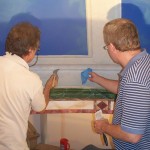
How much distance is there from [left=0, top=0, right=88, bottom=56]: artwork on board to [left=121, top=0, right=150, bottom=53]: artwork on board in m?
0.26

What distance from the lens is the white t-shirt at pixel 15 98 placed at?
1.49 metres

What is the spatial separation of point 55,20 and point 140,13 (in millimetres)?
538

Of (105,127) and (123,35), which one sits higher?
(123,35)

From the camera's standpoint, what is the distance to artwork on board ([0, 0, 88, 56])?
1937 mm

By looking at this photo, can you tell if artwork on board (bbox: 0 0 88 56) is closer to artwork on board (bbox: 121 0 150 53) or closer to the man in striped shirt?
artwork on board (bbox: 121 0 150 53)

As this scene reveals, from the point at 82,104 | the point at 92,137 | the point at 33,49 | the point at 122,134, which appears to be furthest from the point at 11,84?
the point at 92,137

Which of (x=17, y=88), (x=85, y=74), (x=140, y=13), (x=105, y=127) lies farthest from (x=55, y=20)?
(x=105, y=127)

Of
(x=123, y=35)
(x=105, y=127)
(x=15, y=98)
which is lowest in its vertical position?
(x=105, y=127)

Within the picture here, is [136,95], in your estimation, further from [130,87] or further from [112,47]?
[112,47]

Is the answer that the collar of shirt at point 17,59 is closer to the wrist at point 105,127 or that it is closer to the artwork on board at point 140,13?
the wrist at point 105,127

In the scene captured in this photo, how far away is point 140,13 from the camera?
1899 mm

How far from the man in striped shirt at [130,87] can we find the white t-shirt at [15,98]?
39 cm

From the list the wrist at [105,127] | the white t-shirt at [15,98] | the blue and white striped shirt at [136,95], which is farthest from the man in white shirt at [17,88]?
the blue and white striped shirt at [136,95]

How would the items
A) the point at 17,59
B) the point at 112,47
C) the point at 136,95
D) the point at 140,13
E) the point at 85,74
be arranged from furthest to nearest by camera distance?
the point at 85,74 → the point at 140,13 → the point at 17,59 → the point at 112,47 → the point at 136,95
